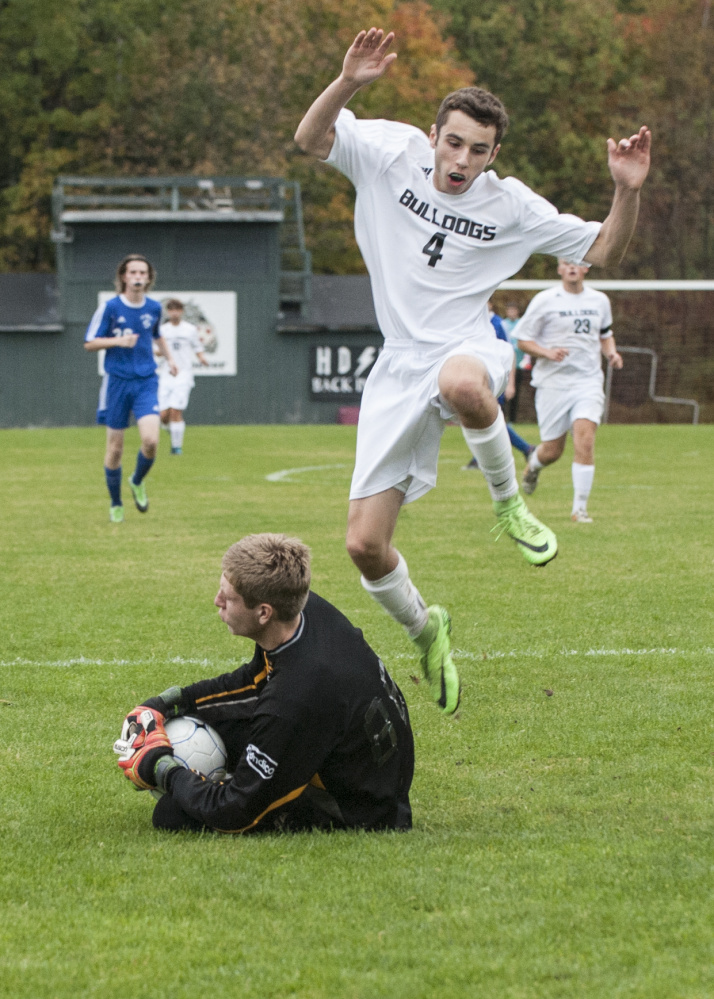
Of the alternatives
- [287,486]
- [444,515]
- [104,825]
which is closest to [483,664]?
[104,825]

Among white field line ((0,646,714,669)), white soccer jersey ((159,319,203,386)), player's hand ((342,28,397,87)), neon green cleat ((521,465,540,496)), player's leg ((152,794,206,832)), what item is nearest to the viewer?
player's leg ((152,794,206,832))

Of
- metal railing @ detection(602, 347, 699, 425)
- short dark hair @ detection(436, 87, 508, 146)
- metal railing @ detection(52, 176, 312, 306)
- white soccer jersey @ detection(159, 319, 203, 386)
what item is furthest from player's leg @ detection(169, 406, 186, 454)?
short dark hair @ detection(436, 87, 508, 146)

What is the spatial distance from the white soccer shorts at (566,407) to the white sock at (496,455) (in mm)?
6215

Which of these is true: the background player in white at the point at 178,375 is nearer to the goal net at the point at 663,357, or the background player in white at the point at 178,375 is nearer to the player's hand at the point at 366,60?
the goal net at the point at 663,357

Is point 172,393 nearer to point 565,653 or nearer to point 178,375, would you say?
point 178,375

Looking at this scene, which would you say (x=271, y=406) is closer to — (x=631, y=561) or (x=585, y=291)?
(x=585, y=291)

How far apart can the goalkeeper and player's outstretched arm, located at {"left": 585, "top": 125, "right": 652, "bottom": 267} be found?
2.12 metres

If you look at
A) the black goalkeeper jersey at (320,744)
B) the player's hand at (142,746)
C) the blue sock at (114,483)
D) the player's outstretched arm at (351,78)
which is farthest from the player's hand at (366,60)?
the blue sock at (114,483)

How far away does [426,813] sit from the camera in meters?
4.41

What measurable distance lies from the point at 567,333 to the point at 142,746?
8.62 meters

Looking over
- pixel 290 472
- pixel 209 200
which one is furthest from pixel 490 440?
pixel 209 200

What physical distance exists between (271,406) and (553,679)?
24934 millimetres

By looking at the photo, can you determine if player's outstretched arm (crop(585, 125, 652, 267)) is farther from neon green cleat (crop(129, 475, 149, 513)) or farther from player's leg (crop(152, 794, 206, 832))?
neon green cleat (crop(129, 475, 149, 513))

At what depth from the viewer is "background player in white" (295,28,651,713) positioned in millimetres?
5277
